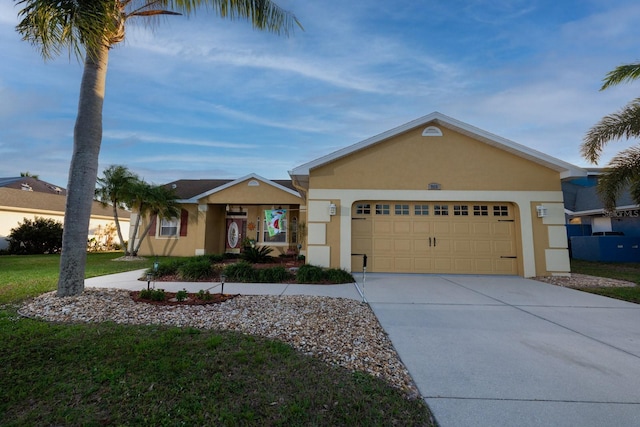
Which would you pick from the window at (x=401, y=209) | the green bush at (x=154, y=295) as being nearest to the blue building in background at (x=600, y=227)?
the window at (x=401, y=209)

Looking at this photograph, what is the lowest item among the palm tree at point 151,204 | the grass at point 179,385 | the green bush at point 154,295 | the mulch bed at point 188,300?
the grass at point 179,385

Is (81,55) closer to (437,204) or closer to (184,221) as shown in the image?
(437,204)

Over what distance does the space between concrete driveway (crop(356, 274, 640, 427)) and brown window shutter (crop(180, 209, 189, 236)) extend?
1330 cm

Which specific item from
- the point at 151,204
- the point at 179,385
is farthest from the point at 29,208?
the point at 179,385

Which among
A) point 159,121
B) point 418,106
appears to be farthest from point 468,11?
point 159,121

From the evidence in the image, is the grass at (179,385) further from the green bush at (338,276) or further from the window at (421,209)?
the window at (421,209)

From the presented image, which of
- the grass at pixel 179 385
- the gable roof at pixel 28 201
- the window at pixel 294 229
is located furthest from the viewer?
the gable roof at pixel 28 201

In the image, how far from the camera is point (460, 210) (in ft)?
32.5

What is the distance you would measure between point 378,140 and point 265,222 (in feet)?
30.3

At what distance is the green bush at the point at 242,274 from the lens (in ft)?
27.3

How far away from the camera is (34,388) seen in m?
2.45

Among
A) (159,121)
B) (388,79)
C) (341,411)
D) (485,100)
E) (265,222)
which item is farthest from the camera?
(265,222)

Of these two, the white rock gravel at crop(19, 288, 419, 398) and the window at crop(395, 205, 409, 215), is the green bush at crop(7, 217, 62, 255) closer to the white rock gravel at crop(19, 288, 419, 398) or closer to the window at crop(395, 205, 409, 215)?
the white rock gravel at crop(19, 288, 419, 398)

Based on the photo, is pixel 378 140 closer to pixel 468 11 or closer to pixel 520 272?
pixel 468 11
